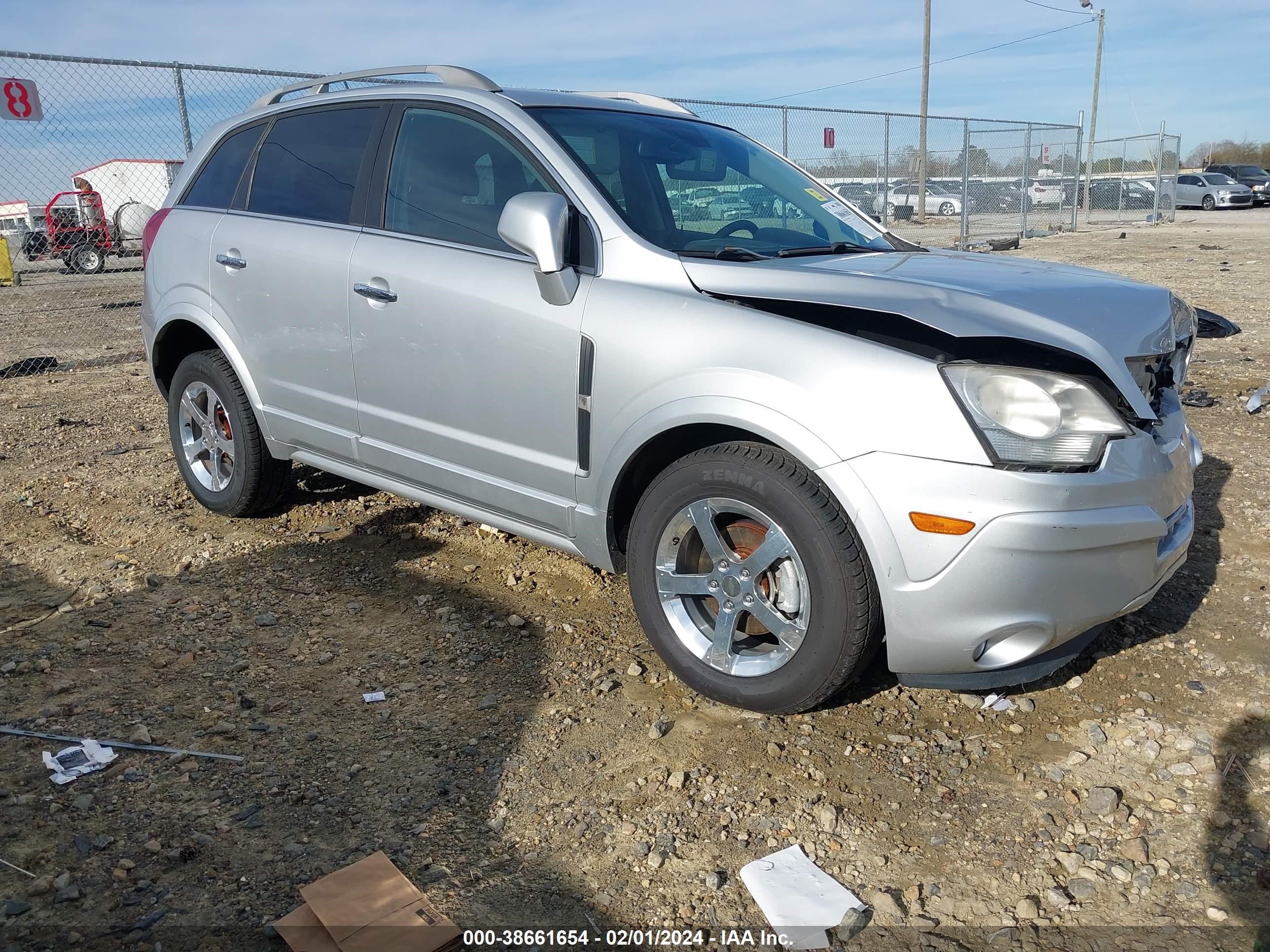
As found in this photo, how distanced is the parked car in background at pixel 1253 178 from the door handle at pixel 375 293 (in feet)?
140

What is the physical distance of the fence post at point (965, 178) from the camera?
61.2 ft

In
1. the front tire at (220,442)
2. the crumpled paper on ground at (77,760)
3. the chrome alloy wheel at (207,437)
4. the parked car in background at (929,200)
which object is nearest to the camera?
the crumpled paper on ground at (77,760)

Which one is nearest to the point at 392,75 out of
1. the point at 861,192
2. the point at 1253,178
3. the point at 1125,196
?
the point at 861,192

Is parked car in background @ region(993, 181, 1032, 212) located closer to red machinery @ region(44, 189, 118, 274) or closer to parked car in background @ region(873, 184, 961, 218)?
parked car in background @ region(873, 184, 961, 218)

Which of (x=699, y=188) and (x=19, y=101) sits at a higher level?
(x=19, y=101)

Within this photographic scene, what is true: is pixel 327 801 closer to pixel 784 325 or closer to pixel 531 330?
pixel 531 330

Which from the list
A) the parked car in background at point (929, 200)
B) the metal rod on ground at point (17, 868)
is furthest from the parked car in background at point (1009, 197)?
the metal rod on ground at point (17, 868)

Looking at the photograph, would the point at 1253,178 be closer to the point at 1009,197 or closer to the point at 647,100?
the point at 1009,197

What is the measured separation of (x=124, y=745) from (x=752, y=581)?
191cm

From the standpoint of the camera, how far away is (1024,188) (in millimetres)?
21172

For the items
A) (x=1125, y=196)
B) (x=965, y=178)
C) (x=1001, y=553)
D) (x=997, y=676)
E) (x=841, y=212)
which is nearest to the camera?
(x=1001, y=553)

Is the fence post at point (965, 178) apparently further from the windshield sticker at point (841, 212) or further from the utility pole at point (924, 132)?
the windshield sticker at point (841, 212)

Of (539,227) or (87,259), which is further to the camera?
(87,259)

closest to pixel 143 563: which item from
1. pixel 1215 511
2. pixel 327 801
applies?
pixel 327 801
